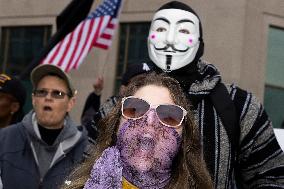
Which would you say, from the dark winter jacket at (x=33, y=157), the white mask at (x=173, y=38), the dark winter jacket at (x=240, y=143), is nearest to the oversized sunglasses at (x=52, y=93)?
the dark winter jacket at (x=33, y=157)

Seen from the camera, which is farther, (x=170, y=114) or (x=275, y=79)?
(x=275, y=79)

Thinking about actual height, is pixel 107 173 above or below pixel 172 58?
below

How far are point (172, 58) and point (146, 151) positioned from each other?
39.5 inches

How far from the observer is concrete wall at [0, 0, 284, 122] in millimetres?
10719

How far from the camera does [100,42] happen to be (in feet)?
27.0

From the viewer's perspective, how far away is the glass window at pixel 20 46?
42.6 feet

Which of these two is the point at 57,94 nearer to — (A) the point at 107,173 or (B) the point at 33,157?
(B) the point at 33,157

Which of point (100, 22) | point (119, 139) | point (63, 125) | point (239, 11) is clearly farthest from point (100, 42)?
point (119, 139)

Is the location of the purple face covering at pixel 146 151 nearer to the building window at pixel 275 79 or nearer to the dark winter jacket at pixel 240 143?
the dark winter jacket at pixel 240 143

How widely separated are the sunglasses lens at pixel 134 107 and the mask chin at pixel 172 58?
78 centimetres

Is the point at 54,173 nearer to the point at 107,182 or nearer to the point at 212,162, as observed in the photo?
the point at 212,162

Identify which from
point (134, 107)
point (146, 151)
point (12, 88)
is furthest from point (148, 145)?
point (12, 88)

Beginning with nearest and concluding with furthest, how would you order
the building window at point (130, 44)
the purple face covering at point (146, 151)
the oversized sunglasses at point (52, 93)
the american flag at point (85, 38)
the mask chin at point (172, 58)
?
the purple face covering at point (146, 151) < the mask chin at point (172, 58) < the oversized sunglasses at point (52, 93) < the american flag at point (85, 38) < the building window at point (130, 44)

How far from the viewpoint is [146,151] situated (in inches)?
69.5
